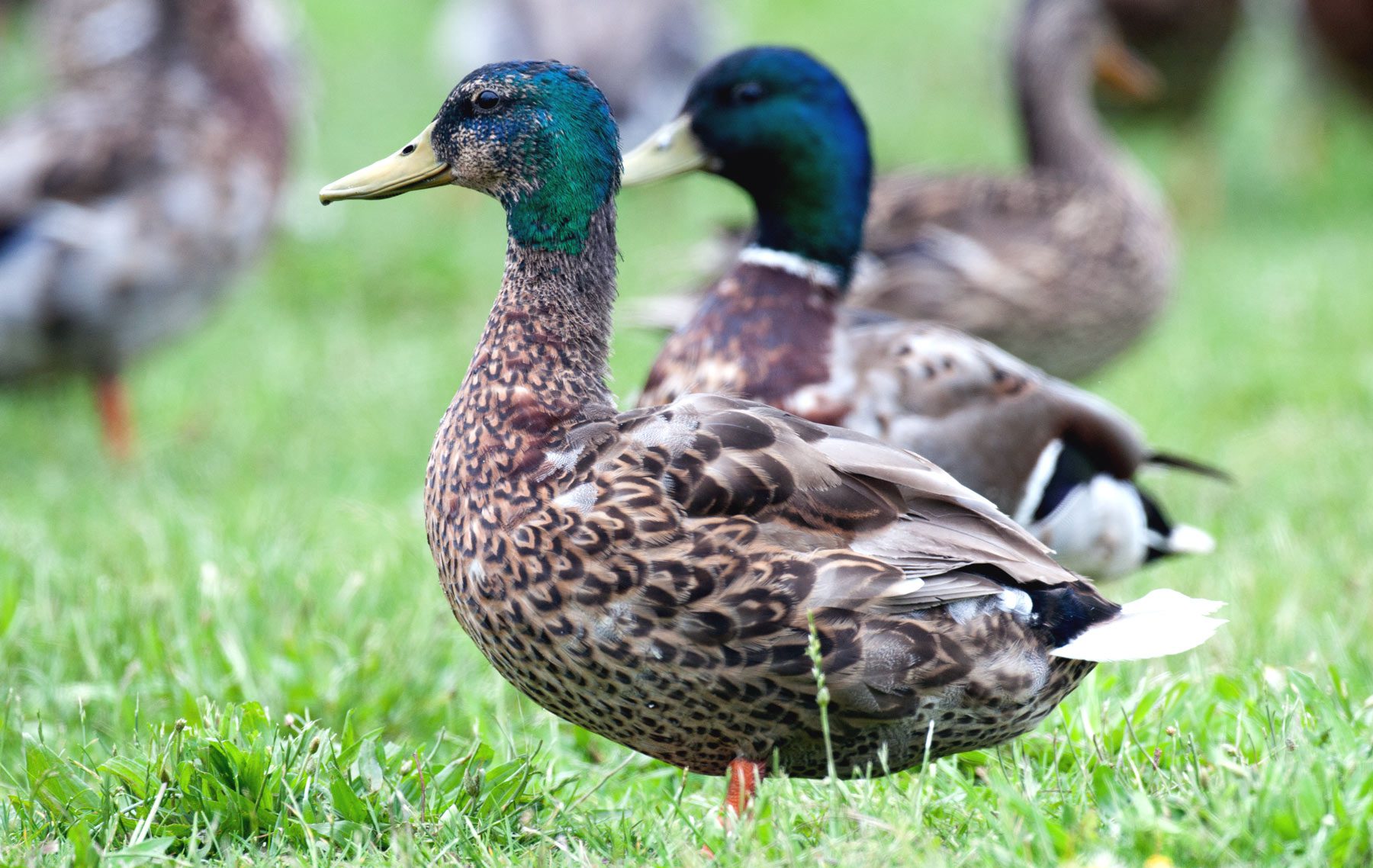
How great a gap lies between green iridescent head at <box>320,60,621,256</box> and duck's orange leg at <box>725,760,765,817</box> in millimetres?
900

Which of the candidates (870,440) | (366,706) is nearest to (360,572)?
(366,706)

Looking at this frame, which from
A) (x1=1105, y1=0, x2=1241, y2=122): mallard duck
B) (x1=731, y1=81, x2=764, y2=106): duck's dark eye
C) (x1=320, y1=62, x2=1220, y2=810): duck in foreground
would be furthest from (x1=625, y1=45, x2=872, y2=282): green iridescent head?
(x1=1105, y1=0, x2=1241, y2=122): mallard duck

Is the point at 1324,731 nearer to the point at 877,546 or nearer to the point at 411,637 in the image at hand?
the point at 877,546

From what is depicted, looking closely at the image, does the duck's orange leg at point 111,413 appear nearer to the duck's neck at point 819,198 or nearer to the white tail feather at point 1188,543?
the duck's neck at point 819,198

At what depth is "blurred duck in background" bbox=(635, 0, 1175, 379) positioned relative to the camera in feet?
18.8

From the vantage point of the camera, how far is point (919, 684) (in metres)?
2.49

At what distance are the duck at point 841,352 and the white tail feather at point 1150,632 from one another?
1.12m

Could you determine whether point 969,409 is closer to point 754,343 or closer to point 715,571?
point 754,343

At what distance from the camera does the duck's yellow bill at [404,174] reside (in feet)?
9.41

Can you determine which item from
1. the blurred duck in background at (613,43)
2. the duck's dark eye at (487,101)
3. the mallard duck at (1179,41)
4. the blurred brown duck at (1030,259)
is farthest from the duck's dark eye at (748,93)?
the mallard duck at (1179,41)

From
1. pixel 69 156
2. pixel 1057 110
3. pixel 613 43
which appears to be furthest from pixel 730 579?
pixel 613 43

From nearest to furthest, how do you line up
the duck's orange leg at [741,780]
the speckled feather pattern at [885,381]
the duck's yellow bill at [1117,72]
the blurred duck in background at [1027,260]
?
the duck's orange leg at [741,780]
the speckled feather pattern at [885,381]
the blurred duck in background at [1027,260]
the duck's yellow bill at [1117,72]

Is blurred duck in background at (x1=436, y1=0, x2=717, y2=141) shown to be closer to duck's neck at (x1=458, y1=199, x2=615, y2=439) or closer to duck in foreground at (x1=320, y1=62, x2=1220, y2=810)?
duck's neck at (x1=458, y1=199, x2=615, y2=439)

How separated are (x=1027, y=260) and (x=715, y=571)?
3648 millimetres
